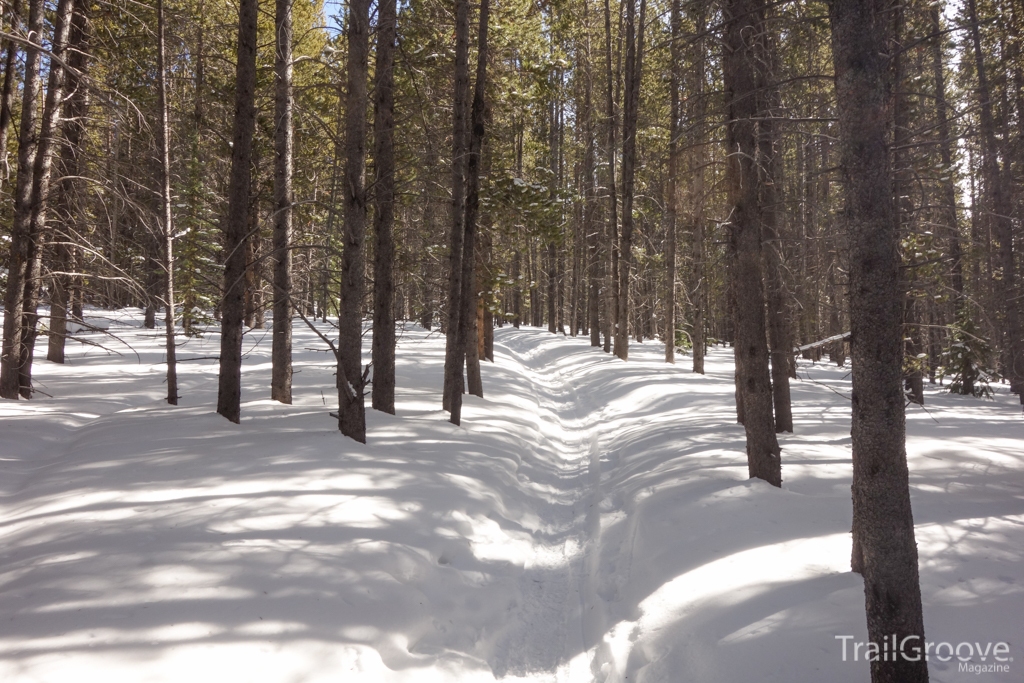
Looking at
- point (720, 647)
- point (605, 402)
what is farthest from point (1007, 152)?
point (720, 647)

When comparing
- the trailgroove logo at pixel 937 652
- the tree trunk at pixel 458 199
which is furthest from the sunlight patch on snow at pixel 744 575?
the tree trunk at pixel 458 199

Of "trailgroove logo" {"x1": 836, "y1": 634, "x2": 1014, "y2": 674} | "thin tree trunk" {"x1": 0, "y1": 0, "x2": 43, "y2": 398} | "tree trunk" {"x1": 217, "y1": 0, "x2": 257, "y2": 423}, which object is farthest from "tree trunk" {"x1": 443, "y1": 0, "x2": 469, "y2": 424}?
"trailgroove logo" {"x1": 836, "y1": 634, "x2": 1014, "y2": 674}

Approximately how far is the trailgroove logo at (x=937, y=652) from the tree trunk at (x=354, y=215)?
20.4 feet

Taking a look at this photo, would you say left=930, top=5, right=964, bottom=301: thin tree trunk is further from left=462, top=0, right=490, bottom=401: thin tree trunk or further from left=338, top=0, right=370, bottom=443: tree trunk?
left=462, top=0, right=490, bottom=401: thin tree trunk

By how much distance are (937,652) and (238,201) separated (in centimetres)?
914

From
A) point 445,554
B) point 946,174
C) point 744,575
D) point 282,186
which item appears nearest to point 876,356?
point 744,575

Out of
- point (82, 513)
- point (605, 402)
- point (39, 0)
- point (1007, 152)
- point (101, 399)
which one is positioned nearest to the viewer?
point (82, 513)

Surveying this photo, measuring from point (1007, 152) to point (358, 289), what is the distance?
11249 mm

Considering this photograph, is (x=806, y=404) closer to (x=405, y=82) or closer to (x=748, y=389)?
(x=748, y=389)

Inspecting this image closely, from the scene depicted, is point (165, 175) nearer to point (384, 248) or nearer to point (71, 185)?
point (71, 185)

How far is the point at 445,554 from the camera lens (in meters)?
5.87

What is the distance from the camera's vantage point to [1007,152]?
34.9 ft

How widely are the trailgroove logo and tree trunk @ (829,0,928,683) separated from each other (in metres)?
0.03

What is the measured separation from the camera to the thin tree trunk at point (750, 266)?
7.43 metres
